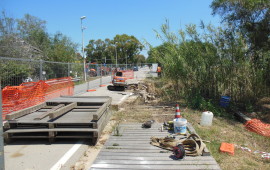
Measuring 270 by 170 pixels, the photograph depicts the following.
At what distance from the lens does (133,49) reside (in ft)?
220

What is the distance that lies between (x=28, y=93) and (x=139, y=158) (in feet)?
20.7

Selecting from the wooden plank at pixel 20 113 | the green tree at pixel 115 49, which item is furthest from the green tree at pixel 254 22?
the green tree at pixel 115 49

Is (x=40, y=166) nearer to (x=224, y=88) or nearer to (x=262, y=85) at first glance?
(x=224, y=88)

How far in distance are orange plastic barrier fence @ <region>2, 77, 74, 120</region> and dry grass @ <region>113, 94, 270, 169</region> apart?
350 cm

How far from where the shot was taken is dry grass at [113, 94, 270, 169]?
4081 millimetres

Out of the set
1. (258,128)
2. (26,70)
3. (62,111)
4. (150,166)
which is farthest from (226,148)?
(26,70)

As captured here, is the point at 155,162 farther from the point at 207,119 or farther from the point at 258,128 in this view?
the point at 258,128

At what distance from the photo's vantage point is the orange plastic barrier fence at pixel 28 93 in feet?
25.7

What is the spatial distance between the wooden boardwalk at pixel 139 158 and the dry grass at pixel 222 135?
494 mm

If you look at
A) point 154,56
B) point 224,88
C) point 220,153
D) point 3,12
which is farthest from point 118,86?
point 3,12

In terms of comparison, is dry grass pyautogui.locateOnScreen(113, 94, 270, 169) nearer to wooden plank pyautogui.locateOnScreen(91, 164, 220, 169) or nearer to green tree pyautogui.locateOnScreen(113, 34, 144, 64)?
wooden plank pyautogui.locateOnScreen(91, 164, 220, 169)

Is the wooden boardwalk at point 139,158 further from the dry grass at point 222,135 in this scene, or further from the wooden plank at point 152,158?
the dry grass at point 222,135

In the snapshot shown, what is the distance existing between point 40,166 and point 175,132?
314 cm

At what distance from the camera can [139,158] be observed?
4.12m
